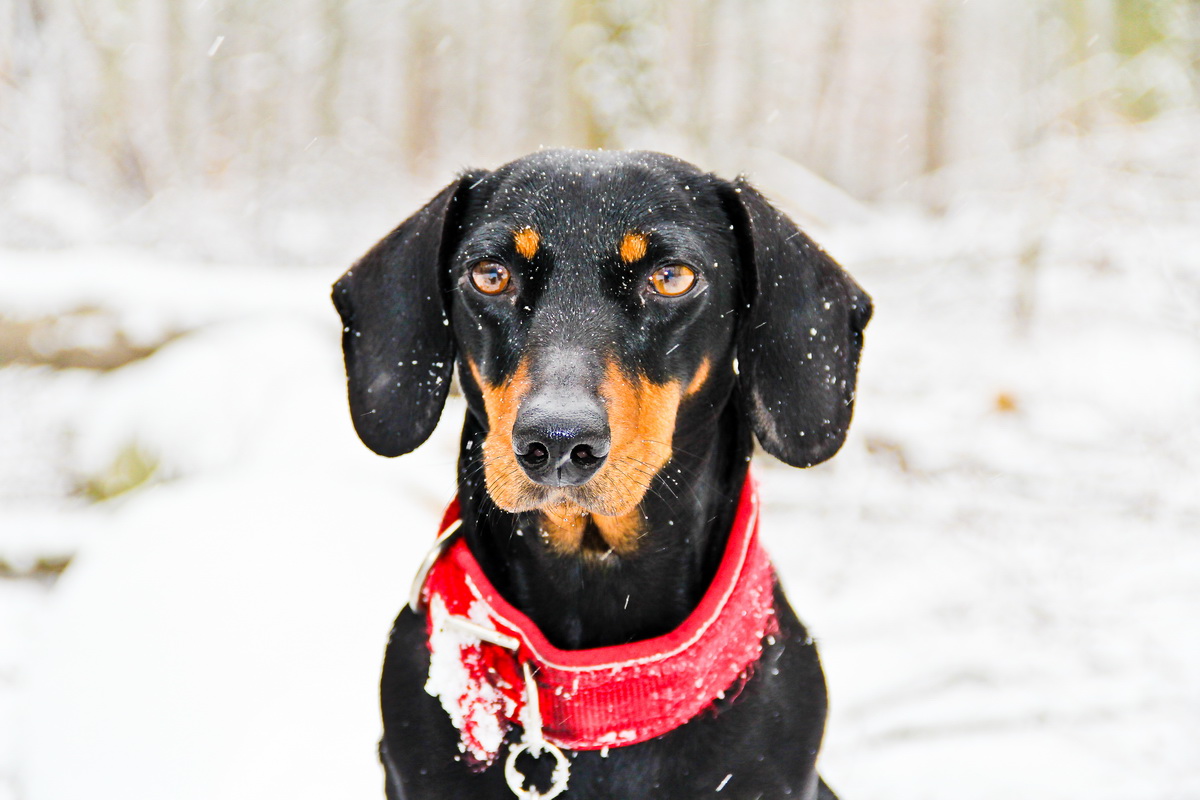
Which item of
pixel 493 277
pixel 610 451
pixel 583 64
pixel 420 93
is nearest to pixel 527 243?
pixel 493 277

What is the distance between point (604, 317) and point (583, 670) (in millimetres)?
695

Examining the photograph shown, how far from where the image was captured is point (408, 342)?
225 centimetres

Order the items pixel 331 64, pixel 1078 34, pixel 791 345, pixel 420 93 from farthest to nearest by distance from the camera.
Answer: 1. pixel 420 93
2. pixel 331 64
3. pixel 1078 34
4. pixel 791 345

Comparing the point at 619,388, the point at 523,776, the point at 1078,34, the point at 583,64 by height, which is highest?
the point at 619,388

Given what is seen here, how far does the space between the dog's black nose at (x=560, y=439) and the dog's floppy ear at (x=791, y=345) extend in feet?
1.68

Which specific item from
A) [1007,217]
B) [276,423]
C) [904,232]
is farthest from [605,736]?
[904,232]

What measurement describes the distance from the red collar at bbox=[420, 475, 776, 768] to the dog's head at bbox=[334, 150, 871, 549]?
0.25 meters

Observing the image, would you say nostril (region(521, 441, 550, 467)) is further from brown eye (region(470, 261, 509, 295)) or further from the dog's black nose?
brown eye (region(470, 261, 509, 295))

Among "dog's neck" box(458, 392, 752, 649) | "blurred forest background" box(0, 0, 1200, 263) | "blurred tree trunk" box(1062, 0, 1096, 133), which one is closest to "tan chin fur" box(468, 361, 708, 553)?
"dog's neck" box(458, 392, 752, 649)

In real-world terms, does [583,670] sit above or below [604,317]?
below

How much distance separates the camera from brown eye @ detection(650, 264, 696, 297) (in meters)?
2.05

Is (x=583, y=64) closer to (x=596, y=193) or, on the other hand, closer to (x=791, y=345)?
(x=596, y=193)

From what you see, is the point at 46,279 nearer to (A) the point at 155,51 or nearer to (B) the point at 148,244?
(B) the point at 148,244

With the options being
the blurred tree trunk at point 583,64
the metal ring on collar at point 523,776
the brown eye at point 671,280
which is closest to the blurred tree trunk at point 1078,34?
the blurred tree trunk at point 583,64
